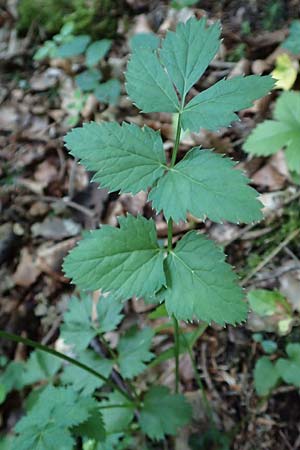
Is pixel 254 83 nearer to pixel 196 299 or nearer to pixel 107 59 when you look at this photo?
pixel 196 299

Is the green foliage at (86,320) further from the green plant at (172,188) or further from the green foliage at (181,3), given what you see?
the green foliage at (181,3)

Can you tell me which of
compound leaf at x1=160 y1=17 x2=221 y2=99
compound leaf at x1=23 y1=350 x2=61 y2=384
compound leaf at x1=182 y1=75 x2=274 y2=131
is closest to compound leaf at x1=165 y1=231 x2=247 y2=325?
compound leaf at x1=182 y1=75 x2=274 y2=131

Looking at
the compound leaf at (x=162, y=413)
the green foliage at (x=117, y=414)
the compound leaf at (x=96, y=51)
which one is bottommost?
the green foliage at (x=117, y=414)

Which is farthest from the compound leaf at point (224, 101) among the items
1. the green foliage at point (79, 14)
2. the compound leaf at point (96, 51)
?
the green foliage at point (79, 14)

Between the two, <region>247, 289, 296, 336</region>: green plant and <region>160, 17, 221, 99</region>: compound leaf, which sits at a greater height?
<region>160, 17, 221, 99</region>: compound leaf

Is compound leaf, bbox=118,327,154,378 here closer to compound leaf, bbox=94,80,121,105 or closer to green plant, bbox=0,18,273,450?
green plant, bbox=0,18,273,450

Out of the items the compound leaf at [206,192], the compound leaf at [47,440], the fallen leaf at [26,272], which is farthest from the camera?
the fallen leaf at [26,272]
